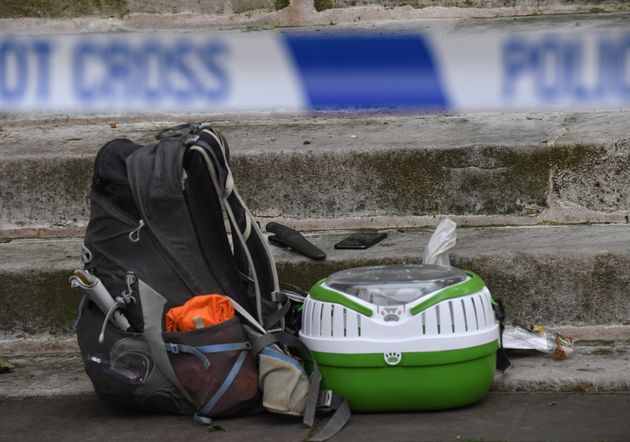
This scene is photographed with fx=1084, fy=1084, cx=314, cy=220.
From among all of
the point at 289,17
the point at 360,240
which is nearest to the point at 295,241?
the point at 360,240

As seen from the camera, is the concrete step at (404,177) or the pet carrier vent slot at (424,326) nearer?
the pet carrier vent slot at (424,326)

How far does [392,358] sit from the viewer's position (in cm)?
280

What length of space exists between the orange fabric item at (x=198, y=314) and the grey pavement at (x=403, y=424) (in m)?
0.27

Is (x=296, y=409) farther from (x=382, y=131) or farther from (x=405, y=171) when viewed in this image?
(x=382, y=131)

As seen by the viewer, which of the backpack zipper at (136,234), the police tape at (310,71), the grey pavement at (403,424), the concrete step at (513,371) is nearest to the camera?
the grey pavement at (403,424)

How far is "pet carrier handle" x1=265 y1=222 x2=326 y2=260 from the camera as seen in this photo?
3490 mm

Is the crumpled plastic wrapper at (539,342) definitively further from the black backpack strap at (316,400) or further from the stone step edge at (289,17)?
the stone step edge at (289,17)

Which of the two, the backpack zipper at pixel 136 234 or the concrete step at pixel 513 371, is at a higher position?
the backpack zipper at pixel 136 234

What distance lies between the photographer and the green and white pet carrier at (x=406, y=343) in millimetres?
2801

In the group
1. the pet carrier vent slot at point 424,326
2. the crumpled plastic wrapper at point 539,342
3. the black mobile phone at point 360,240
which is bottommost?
the crumpled plastic wrapper at point 539,342

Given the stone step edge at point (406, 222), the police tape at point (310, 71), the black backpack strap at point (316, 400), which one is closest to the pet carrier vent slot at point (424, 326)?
the black backpack strap at point (316, 400)

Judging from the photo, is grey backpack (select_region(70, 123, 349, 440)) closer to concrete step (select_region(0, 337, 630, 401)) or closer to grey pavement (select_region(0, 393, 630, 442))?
grey pavement (select_region(0, 393, 630, 442))

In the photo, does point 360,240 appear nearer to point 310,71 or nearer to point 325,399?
point 325,399

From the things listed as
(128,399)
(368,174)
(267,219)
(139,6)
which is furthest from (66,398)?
(139,6)
